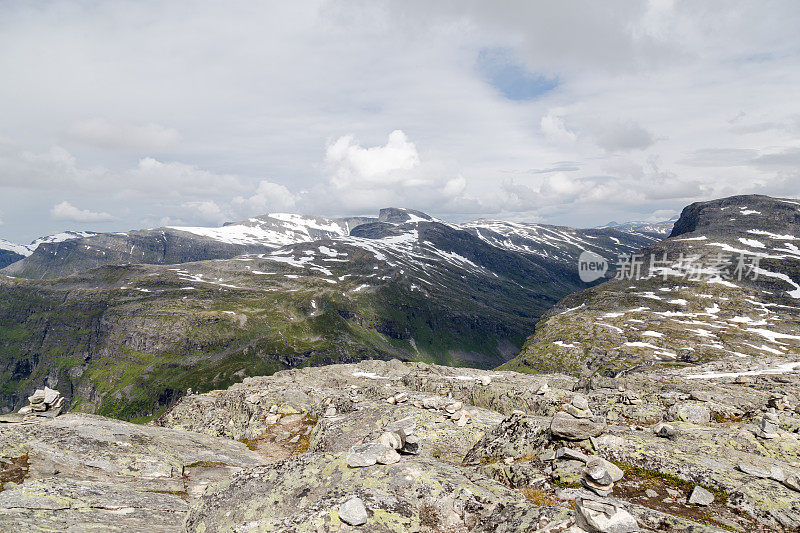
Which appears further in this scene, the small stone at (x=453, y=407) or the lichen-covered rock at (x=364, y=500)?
the small stone at (x=453, y=407)

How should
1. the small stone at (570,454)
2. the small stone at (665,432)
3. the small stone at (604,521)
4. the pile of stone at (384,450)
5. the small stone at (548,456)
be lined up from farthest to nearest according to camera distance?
the small stone at (665,432) → the small stone at (548,456) → the small stone at (570,454) → the pile of stone at (384,450) → the small stone at (604,521)

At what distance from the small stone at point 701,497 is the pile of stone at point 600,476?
209cm

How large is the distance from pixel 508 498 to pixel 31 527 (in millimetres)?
15422

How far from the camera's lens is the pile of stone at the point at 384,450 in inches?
545

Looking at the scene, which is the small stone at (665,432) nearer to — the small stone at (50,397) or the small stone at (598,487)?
the small stone at (598,487)

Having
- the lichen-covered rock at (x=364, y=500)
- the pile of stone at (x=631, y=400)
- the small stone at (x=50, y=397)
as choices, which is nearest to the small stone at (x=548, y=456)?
the lichen-covered rock at (x=364, y=500)

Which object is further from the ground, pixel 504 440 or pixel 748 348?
pixel 504 440

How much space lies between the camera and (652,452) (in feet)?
49.1

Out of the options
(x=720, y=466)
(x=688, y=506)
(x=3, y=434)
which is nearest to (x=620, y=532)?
(x=688, y=506)

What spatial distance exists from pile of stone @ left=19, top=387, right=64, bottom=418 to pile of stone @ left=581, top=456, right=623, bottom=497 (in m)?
40.2

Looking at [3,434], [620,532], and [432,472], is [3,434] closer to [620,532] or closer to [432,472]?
[432,472]

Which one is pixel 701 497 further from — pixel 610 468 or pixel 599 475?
pixel 599 475

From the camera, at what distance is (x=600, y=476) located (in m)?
12.8

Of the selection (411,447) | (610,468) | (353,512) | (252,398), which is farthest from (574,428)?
(252,398)
